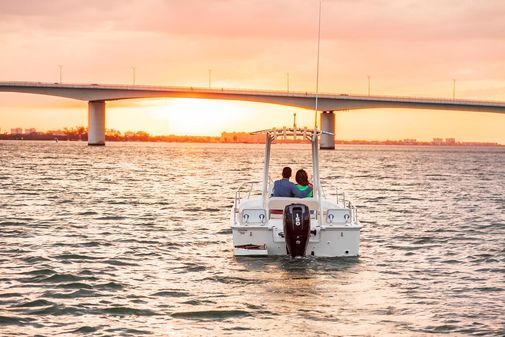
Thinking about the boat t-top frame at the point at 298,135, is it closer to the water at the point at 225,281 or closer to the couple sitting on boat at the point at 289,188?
the couple sitting on boat at the point at 289,188

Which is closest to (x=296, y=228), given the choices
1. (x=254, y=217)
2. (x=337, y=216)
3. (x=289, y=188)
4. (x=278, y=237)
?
(x=278, y=237)

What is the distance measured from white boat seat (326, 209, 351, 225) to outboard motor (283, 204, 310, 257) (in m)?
0.81

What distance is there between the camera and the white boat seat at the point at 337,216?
52.4ft

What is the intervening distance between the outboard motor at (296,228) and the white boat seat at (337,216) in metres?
0.81

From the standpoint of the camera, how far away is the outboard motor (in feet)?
49.5

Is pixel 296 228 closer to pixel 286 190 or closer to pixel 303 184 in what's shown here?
pixel 286 190

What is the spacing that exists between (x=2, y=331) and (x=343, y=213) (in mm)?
7270

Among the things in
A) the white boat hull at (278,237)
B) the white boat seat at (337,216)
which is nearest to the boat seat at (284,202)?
the white boat hull at (278,237)

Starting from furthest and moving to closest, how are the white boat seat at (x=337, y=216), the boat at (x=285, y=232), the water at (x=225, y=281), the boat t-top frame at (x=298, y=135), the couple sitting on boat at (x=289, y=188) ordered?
the boat t-top frame at (x=298, y=135) → the couple sitting on boat at (x=289, y=188) → the white boat seat at (x=337, y=216) → the boat at (x=285, y=232) → the water at (x=225, y=281)

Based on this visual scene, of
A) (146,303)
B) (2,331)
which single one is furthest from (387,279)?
(2,331)

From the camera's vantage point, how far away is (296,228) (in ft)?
49.7

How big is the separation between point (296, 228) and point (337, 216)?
1.21 metres

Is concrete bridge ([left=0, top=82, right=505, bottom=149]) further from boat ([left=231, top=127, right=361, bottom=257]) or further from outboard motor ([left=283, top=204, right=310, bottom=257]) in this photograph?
outboard motor ([left=283, top=204, right=310, bottom=257])

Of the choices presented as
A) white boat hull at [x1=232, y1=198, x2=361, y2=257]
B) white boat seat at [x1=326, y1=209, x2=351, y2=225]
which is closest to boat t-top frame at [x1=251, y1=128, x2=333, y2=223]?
white boat seat at [x1=326, y1=209, x2=351, y2=225]
